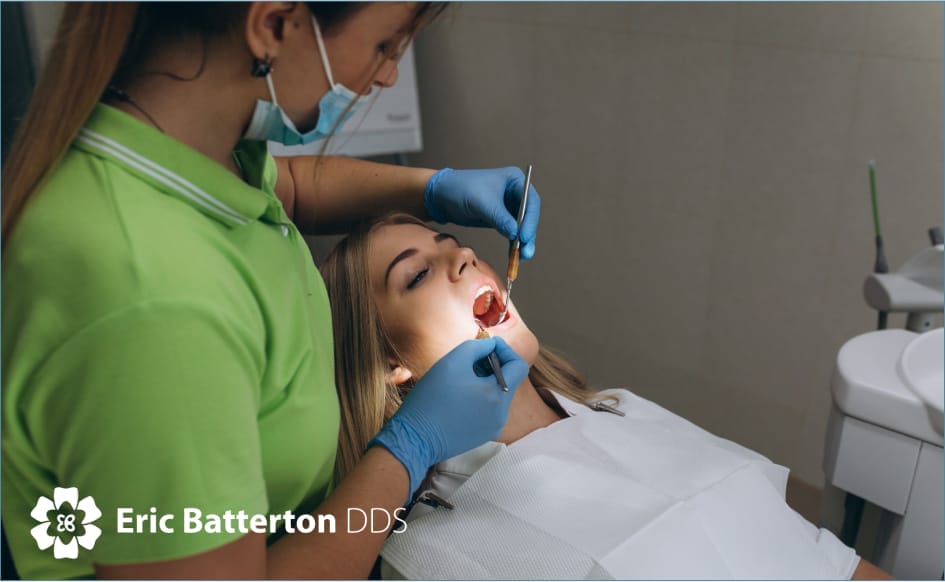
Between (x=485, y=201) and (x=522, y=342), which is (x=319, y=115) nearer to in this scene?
(x=485, y=201)

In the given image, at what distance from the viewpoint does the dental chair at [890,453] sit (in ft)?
4.34

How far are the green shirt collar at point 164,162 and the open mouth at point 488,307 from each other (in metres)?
→ 0.70

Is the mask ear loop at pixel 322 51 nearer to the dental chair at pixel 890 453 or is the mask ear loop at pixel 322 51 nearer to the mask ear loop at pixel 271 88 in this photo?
the mask ear loop at pixel 271 88

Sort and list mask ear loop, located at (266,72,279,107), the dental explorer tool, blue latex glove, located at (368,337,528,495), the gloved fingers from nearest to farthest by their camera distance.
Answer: mask ear loop, located at (266,72,279,107) < blue latex glove, located at (368,337,528,495) < the dental explorer tool < the gloved fingers

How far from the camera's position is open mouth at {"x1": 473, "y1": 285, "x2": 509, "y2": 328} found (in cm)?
156

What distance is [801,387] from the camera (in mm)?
2363

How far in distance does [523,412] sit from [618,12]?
1.36 metres

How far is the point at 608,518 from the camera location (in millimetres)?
1353

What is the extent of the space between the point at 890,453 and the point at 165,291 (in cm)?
111

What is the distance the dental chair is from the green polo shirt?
3.04ft

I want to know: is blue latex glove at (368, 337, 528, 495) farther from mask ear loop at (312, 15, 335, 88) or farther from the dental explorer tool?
mask ear loop at (312, 15, 335, 88)

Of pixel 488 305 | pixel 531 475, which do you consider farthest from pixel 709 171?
pixel 531 475

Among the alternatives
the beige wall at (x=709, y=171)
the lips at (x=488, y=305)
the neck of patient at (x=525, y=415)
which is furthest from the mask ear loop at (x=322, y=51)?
the beige wall at (x=709, y=171)

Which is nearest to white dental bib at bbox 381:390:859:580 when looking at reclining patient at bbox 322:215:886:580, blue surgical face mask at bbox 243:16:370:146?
reclining patient at bbox 322:215:886:580
